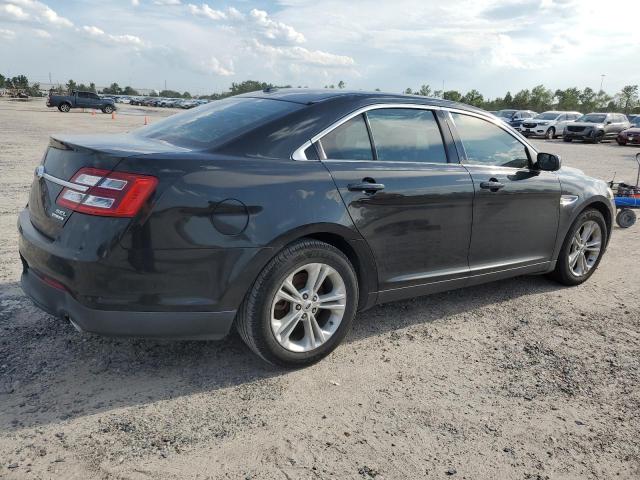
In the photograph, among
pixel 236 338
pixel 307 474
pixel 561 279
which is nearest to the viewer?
pixel 307 474

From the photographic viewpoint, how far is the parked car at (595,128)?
30.0 metres

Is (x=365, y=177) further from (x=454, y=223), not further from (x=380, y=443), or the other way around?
(x=380, y=443)

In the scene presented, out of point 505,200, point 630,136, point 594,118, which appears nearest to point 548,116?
point 594,118

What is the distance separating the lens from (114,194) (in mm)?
2789

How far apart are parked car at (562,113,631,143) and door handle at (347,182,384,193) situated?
30.5m

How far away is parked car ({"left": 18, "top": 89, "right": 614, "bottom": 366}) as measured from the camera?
283 centimetres

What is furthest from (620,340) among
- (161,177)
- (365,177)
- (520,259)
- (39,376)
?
(39,376)

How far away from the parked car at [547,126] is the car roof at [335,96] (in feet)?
102

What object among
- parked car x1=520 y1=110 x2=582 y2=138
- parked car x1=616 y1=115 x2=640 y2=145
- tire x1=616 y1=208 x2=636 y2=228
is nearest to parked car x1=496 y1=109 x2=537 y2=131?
parked car x1=520 y1=110 x2=582 y2=138

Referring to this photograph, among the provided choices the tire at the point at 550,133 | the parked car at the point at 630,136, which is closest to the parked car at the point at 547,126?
the tire at the point at 550,133

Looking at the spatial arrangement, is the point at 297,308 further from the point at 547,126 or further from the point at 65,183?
the point at 547,126

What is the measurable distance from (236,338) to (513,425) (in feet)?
6.15

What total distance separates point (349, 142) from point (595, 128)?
→ 3071 centimetres

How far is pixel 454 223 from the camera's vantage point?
158 inches
